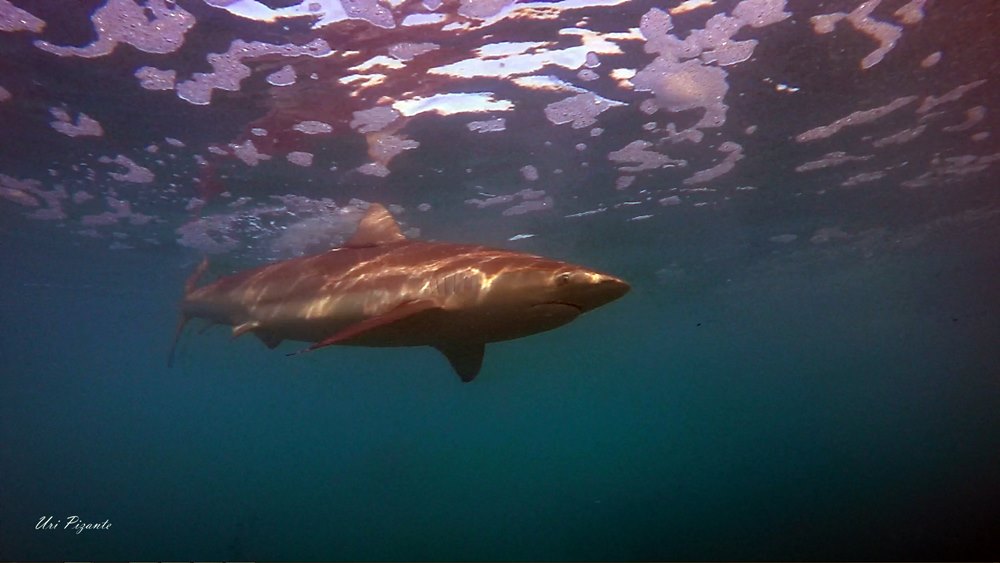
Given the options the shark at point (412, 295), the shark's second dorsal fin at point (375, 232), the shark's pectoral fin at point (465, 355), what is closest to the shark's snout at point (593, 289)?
the shark at point (412, 295)

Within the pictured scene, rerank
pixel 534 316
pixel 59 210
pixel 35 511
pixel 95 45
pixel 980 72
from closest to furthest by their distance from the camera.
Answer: pixel 534 316, pixel 95 45, pixel 980 72, pixel 59 210, pixel 35 511

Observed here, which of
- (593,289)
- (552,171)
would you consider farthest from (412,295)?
(552,171)

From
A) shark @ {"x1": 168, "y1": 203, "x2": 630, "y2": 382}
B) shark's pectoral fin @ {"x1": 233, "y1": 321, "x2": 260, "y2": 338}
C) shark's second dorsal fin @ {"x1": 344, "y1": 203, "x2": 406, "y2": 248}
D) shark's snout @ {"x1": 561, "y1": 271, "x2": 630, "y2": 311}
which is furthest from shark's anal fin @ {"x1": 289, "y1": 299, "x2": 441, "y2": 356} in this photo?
shark's pectoral fin @ {"x1": 233, "y1": 321, "x2": 260, "y2": 338}

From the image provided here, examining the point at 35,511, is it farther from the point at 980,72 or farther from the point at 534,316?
the point at 980,72

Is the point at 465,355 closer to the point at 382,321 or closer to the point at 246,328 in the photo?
the point at 382,321

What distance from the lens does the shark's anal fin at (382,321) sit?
4.02 meters

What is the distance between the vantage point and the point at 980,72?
422 inches

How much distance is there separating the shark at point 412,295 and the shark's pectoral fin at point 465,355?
1cm

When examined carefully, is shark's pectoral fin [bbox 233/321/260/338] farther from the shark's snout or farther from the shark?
the shark's snout

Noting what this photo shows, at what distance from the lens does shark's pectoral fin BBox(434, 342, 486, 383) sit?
6.24 metres

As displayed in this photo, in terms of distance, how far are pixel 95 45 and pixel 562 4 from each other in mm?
7807

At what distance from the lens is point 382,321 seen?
164 inches

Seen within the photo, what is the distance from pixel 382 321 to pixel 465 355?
2560 mm

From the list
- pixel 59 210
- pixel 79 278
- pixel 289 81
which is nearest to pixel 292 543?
pixel 79 278
